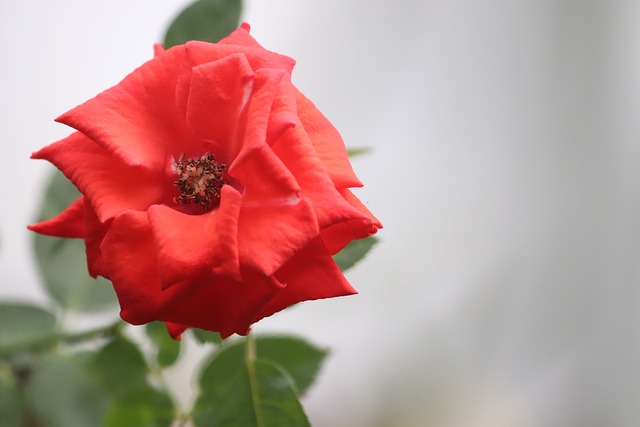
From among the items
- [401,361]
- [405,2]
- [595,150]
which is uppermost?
[405,2]

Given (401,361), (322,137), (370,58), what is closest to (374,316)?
(401,361)

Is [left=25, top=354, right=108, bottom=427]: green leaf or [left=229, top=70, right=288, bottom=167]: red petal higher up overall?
[left=229, top=70, right=288, bottom=167]: red petal

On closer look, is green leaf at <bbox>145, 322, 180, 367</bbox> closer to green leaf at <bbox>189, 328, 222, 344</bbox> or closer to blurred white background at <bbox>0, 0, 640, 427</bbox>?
green leaf at <bbox>189, 328, 222, 344</bbox>

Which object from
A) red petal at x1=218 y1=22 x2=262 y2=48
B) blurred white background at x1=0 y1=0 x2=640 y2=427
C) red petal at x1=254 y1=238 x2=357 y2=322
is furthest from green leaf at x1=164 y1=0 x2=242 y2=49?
blurred white background at x1=0 y1=0 x2=640 y2=427

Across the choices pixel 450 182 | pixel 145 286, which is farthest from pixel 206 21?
pixel 450 182

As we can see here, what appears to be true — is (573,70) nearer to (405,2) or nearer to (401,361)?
(405,2)

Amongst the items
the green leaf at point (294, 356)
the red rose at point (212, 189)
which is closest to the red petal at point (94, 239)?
the red rose at point (212, 189)
